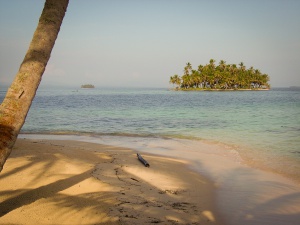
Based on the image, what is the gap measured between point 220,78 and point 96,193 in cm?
12492

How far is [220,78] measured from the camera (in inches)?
4855

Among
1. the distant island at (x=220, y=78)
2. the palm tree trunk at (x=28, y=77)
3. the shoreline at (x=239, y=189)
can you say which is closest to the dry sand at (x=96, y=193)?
A: the shoreline at (x=239, y=189)

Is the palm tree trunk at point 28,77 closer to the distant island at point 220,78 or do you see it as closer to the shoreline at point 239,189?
the shoreline at point 239,189

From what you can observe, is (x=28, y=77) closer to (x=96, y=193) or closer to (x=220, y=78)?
(x=96, y=193)

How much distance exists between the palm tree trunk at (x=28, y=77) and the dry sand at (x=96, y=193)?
2.04 meters

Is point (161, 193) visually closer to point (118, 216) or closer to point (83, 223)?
point (118, 216)

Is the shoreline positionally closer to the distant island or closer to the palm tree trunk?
the palm tree trunk

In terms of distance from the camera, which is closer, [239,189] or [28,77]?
[28,77]

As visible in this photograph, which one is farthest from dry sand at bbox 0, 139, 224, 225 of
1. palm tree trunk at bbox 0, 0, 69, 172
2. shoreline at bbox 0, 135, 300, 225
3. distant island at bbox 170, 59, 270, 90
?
distant island at bbox 170, 59, 270, 90

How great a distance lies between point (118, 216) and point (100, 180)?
191 cm

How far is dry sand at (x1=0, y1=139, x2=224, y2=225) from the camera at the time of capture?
4.25 meters

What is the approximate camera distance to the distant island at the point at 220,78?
123750 mm

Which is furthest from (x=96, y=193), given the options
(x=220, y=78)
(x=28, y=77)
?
(x=220, y=78)

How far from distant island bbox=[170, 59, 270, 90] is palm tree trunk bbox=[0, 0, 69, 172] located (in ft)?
402
